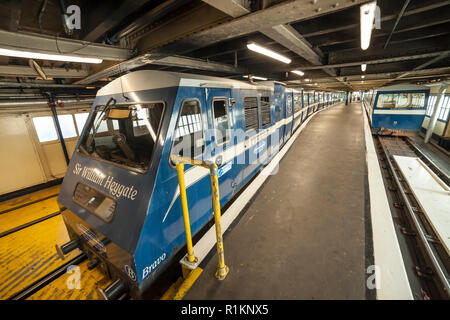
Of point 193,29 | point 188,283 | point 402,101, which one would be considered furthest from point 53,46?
point 402,101

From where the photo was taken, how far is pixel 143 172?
7.28 ft

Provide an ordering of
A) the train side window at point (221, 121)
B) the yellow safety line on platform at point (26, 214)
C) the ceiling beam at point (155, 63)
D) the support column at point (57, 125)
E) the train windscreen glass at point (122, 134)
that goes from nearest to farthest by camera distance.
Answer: the train windscreen glass at point (122, 134)
the train side window at point (221, 121)
the ceiling beam at point (155, 63)
the yellow safety line on platform at point (26, 214)
the support column at point (57, 125)

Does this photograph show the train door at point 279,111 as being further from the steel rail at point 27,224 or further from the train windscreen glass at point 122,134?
the steel rail at point 27,224

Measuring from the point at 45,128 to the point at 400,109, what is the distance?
17.9 meters

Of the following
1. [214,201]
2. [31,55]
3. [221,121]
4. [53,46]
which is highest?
[53,46]

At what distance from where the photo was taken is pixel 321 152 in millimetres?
5918

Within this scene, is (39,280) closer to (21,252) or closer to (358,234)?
(21,252)

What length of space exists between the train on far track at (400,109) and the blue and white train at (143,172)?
12.7 meters

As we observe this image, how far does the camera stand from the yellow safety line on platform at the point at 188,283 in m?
1.82

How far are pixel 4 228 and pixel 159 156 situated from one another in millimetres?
5496

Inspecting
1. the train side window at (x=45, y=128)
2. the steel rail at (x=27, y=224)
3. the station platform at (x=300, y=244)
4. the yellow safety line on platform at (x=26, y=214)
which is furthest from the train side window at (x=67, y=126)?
the station platform at (x=300, y=244)

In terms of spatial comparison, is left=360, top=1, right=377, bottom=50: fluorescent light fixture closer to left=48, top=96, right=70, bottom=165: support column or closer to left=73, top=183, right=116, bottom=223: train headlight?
left=73, top=183, right=116, bottom=223: train headlight

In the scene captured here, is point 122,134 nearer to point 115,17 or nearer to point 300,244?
point 115,17
